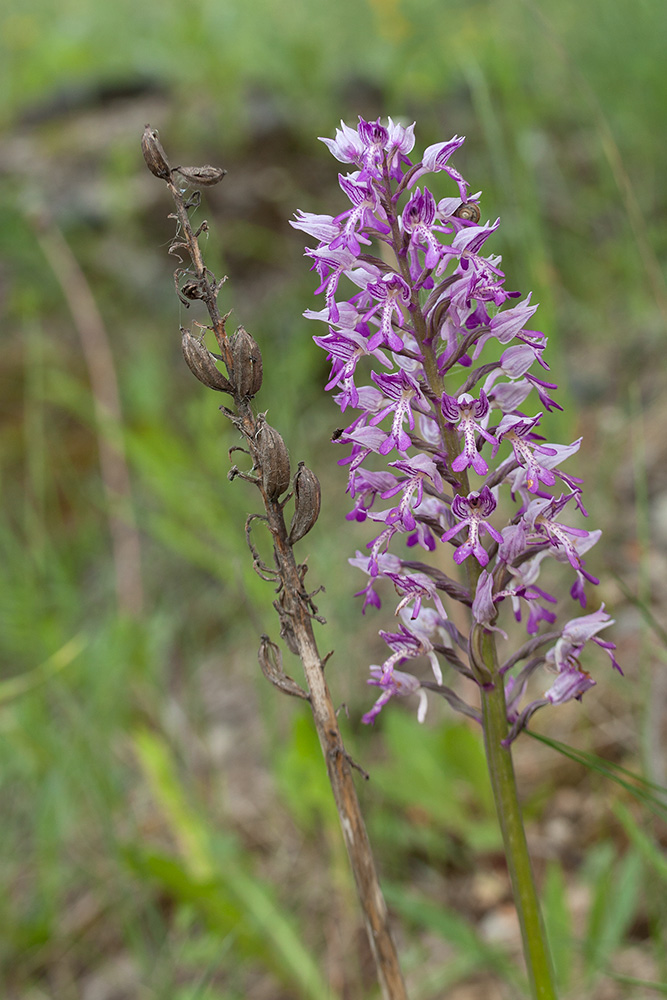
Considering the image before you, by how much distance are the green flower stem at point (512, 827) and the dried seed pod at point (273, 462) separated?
0.44 meters

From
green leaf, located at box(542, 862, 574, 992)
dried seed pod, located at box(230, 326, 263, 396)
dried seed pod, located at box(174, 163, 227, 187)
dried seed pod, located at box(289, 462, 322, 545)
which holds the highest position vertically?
dried seed pod, located at box(174, 163, 227, 187)

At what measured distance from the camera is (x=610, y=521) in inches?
156

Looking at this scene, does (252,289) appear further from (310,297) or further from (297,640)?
(297,640)

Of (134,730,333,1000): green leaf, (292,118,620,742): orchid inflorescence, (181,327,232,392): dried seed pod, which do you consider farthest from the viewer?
(134,730,333,1000): green leaf

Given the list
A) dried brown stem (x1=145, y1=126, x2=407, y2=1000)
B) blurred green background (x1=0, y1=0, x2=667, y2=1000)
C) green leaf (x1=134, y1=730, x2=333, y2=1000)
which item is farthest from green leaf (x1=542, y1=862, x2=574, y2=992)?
dried brown stem (x1=145, y1=126, x2=407, y2=1000)

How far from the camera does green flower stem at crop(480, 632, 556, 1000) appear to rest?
142cm

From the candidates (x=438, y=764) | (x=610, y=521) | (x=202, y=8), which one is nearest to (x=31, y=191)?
(x=202, y=8)

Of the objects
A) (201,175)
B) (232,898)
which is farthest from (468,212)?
(232,898)

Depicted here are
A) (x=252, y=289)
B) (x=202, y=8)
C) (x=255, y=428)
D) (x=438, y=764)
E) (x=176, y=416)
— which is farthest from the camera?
(x=202, y=8)

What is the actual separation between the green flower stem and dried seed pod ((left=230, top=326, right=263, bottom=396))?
0.57 meters

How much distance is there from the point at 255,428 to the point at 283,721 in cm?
303

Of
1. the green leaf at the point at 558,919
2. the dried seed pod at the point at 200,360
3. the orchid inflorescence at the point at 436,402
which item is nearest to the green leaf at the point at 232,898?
the green leaf at the point at 558,919

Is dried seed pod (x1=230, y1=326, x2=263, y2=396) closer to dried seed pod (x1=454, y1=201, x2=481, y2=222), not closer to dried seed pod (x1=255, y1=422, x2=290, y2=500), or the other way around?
dried seed pod (x1=255, y1=422, x2=290, y2=500)

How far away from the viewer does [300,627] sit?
136 cm
